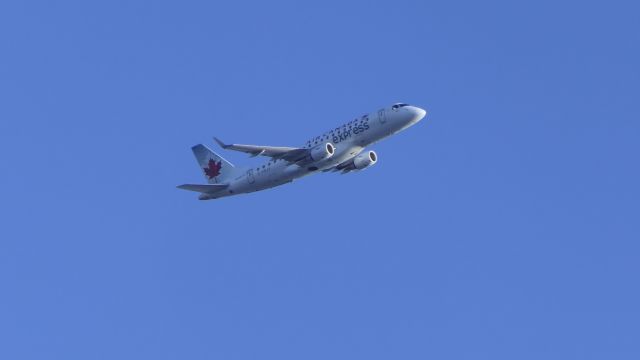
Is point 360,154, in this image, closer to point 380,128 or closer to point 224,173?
point 380,128

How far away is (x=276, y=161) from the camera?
81.7m

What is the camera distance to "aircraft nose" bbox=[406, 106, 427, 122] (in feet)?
256

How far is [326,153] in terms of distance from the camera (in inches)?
3061

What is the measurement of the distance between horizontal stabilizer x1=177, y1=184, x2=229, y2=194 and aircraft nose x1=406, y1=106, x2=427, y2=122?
1777 centimetres

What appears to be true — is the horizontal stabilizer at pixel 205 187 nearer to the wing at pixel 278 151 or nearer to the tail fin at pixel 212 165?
the tail fin at pixel 212 165

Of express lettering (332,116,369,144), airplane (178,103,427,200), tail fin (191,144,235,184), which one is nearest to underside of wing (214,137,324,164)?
airplane (178,103,427,200)

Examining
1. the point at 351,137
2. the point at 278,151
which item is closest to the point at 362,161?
the point at 351,137

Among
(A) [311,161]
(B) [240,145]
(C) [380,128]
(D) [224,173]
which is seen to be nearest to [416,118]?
(C) [380,128]

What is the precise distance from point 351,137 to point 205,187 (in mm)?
13603

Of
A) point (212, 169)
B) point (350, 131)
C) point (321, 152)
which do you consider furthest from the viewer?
point (212, 169)

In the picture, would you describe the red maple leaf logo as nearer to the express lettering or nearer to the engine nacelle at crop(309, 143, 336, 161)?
the engine nacelle at crop(309, 143, 336, 161)

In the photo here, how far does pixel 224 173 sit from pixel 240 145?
46.0 feet

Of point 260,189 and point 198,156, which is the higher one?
point 198,156

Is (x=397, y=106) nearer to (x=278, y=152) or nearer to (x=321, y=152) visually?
(x=321, y=152)
